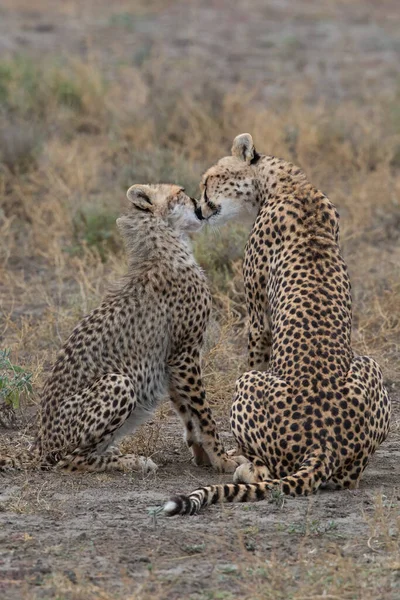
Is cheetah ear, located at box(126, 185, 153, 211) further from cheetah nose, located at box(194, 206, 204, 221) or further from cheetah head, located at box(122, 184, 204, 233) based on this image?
cheetah nose, located at box(194, 206, 204, 221)

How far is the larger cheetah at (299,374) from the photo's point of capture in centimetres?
510

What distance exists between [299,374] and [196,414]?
817 mm

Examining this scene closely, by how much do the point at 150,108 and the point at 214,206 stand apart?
5.75 metres

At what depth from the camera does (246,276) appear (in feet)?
19.5

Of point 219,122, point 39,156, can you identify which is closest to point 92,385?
point 39,156

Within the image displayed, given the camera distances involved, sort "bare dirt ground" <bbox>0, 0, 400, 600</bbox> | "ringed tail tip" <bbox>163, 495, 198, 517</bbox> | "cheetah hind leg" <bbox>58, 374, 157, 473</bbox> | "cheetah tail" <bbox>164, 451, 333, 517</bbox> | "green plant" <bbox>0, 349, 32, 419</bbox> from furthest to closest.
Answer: "green plant" <bbox>0, 349, 32, 419</bbox> → "cheetah hind leg" <bbox>58, 374, 157, 473</bbox> → "cheetah tail" <bbox>164, 451, 333, 517</bbox> → "ringed tail tip" <bbox>163, 495, 198, 517</bbox> → "bare dirt ground" <bbox>0, 0, 400, 600</bbox>

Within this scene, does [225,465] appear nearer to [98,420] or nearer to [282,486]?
[98,420]

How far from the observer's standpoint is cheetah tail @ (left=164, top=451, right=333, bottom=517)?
4949 millimetres

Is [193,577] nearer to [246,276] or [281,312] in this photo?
[281,312]

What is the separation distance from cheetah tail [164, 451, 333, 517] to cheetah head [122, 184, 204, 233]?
1.57 m

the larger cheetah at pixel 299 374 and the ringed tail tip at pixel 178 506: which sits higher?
the larger cheetah at pixel 299 374

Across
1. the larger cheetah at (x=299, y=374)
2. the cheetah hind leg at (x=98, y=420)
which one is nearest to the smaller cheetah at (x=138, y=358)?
the cheetah hind leg at (x=98, y=420)

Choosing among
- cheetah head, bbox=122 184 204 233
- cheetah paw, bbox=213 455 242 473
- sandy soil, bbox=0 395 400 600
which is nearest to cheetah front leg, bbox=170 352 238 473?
cheetah paw, bbox=213 455 242 473

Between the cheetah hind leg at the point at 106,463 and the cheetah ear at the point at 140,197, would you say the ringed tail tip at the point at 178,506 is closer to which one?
the cheetah hind leg at the point at 106,463
